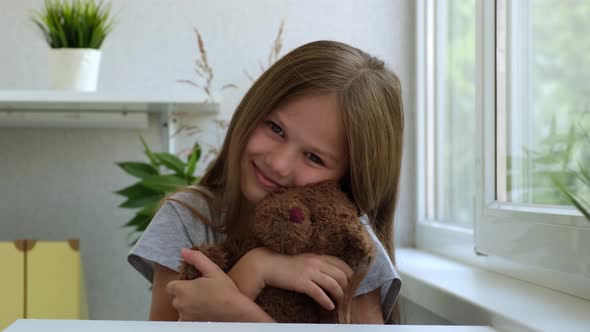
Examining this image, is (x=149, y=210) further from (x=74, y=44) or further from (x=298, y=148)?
(x=298, y=148)

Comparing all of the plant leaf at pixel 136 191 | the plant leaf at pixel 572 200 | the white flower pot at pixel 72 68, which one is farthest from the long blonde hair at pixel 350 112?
the white flower pot at pixel 72 68

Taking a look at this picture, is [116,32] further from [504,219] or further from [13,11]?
[504,219]

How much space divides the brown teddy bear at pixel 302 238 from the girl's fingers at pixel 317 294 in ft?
0.08

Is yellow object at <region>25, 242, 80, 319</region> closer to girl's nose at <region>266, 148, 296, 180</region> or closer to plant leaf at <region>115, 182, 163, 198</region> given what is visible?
plant leaf at <region>115, 182, 163, 198</region>

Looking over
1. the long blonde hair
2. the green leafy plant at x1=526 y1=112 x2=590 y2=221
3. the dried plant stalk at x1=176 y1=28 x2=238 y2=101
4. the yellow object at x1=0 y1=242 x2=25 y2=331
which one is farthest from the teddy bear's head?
the dried plant stalk at x1=176 y1=28 x2=238 y2=101

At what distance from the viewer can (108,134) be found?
1546 mm

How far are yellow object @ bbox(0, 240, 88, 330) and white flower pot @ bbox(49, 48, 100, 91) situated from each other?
0.32 m

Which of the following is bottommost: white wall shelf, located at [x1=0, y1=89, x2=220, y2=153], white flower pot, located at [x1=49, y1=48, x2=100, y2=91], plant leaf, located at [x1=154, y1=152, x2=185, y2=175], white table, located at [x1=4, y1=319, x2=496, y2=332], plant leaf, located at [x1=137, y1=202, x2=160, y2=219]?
white table, located at [x1=4, y1=319, x2=496, y2=332]

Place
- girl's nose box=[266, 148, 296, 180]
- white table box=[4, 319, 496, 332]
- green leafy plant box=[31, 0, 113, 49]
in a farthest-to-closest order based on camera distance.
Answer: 1. green leafy plant box=[31, 0, 113, 49]
2. girl's nose box=[266, 148, 296, 180]
3. white table box=[4, 319, 496, 332]

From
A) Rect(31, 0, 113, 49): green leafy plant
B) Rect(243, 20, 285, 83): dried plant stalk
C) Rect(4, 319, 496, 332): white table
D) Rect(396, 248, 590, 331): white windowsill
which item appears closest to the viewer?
Rect(4, 319, 496, 332): white table

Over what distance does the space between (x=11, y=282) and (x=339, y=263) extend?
29.4 inches

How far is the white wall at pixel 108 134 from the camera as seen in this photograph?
1521 millimetres

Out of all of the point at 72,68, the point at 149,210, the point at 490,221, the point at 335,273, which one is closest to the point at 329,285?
the point at 335,273

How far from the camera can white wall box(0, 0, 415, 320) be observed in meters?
1.52
